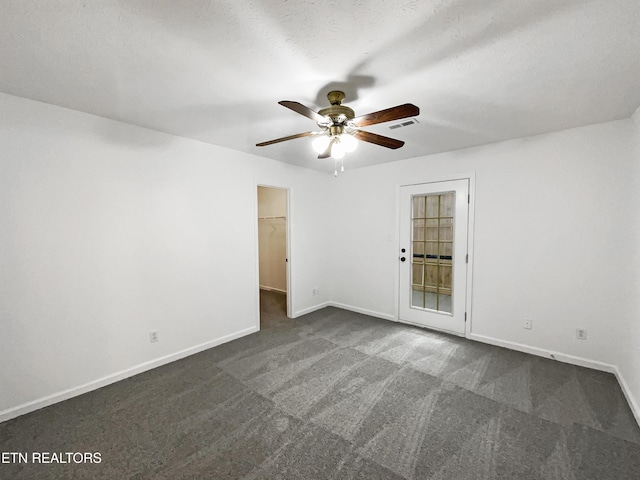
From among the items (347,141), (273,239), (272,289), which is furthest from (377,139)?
(272,289)

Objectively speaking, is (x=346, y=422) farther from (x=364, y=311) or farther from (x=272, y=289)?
(x=272, y=289)

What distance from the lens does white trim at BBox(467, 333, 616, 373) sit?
268 cm

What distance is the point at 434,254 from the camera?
150 inches

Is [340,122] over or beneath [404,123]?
beneath

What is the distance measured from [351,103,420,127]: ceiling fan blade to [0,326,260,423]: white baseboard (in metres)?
2.91

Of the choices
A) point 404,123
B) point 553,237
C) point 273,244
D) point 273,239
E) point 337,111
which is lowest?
point 273,244

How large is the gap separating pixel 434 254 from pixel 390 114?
255 centimetres

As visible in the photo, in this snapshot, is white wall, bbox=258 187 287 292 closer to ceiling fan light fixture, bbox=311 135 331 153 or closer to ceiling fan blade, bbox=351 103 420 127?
ceiling fan light fixture, bbox=311 135 331 153

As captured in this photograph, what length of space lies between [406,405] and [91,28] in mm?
3111

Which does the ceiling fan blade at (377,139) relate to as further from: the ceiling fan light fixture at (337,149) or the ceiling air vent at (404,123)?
the ceiling air vent at (404,123)

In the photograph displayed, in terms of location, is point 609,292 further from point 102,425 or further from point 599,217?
point 102,425

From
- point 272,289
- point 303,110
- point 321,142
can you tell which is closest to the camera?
point 303,110

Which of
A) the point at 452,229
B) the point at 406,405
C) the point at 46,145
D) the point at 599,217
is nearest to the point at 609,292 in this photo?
the point at 599,217

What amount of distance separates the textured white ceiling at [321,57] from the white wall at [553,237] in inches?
17.2
